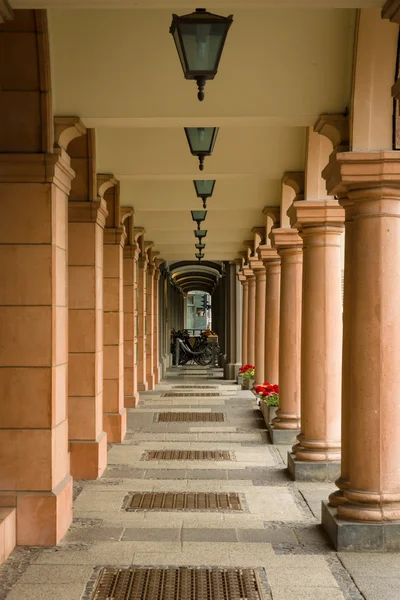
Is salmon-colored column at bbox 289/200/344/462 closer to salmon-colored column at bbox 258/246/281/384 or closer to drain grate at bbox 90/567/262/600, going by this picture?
drain grate at bbox 90/567/262/600

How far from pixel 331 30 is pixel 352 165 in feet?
3.87

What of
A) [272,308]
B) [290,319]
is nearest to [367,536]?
[290,319]

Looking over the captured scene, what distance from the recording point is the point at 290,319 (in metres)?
11.8

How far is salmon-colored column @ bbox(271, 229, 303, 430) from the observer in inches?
464

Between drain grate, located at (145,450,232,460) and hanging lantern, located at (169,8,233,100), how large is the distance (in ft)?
23.1

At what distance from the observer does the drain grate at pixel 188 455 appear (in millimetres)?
11281

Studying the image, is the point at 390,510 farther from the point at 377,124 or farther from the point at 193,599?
the point at 377,124

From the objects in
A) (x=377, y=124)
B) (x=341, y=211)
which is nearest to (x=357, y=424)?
(x=377, y=124)

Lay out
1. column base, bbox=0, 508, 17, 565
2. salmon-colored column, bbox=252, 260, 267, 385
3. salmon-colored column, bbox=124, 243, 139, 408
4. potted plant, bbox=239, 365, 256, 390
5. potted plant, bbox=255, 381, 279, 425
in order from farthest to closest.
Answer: potted plant, bbox=239, 365, 256, 390
salmon-colored column, bbox=252, 260, 267, 385
salmon-colored column, bbox=124, 243, 139, 408
potted plant, bbox=255, 381, 279, 425
column base, bbox=0, 508, 17, 565

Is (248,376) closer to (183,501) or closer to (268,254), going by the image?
(268,254)

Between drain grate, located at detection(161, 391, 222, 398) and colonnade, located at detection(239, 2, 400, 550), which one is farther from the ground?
colonnade, located at detection(239, 2, 400, 550)

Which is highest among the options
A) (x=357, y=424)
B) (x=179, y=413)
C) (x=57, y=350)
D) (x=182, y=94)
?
(x=182, y=94)

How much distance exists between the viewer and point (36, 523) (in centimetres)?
693

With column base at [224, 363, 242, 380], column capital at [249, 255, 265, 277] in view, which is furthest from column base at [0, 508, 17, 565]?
column base at [224, 363, 242, 380]
